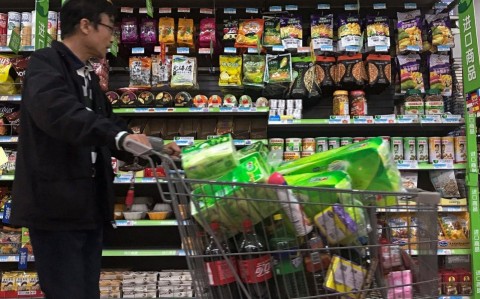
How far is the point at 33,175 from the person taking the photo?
4.99 feet

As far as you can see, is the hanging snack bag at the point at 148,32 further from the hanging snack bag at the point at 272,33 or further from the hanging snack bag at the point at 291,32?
the hanging snack bag at the point at 291,32

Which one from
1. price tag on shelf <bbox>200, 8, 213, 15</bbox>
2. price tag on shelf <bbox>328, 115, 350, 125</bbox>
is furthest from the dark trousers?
price tag on shelf <bbox>200, 8, 213, 15</bbox>

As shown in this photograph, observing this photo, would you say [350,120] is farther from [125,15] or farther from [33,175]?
[33,175]

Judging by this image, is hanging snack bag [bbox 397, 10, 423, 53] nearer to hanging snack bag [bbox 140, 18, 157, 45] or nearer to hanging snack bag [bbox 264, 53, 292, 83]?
hanging snack bag [bbox 264, 53, 292, 83]

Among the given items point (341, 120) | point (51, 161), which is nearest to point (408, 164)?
point (341, 120)

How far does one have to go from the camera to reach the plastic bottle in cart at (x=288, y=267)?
3.86 feet

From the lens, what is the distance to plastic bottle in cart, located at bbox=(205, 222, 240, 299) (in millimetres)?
1172

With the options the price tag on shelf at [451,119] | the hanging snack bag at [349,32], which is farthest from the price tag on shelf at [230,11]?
the price tag on shelf at [451,119]

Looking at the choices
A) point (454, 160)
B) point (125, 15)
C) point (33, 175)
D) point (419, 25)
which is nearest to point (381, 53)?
point (419, 25)

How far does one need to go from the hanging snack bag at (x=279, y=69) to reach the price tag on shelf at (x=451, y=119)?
1127 millimetres

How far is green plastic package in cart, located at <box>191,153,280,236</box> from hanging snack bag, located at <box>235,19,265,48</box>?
2361mm

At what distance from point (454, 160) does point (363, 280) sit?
8.05 ft

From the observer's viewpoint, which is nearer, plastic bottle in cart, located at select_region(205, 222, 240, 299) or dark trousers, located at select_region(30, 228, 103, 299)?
plastic bottle in cart, located at select_region(205, 222, 240, 299)

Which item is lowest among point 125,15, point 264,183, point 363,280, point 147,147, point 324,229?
point 363,280
